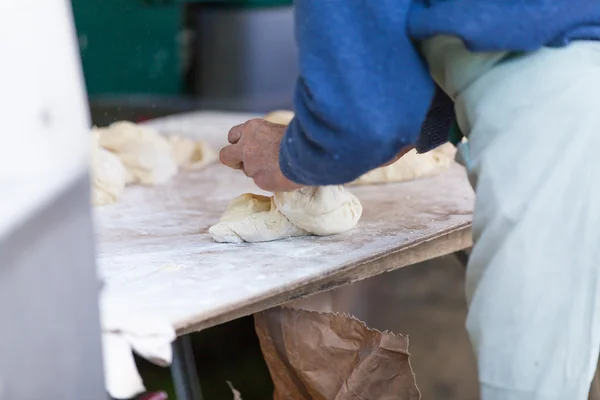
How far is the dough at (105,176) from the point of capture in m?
1.37

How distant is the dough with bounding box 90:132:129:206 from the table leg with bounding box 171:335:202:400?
44cm

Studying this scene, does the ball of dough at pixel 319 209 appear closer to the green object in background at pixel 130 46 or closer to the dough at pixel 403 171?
the dough at pixel 403 171

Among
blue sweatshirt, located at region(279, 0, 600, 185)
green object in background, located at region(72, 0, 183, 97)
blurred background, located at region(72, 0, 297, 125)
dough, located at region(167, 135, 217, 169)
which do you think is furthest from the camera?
blurred background, located at region(72, 0, 297, 125)

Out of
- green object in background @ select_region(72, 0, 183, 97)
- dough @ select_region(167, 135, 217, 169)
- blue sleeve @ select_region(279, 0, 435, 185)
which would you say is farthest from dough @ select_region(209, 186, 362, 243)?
green object in background @ select_region(72, 0, 183, 97)

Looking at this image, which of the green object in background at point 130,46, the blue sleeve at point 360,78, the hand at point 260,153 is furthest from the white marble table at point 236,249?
the green object in background at point 130,46

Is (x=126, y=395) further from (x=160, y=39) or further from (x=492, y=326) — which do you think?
(x=160, y=39)

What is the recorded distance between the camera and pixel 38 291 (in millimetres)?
611

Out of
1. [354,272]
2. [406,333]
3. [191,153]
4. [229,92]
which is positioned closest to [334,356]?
[354,272]

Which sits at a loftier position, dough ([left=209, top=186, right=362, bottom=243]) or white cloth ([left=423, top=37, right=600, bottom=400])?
white cloth ([left=423, top=37, right=600, bottom=400])

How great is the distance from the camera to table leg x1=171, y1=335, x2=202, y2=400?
99 cm

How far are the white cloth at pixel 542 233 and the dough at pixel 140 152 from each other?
0.91 meters

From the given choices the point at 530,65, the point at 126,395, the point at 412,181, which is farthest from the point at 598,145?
the point at 412,181

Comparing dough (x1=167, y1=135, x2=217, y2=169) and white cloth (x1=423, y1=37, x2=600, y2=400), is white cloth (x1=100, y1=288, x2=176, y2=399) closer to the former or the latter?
white cloth (x1=423, y1=37, x2=600, y2=400)

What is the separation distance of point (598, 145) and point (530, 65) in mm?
108
